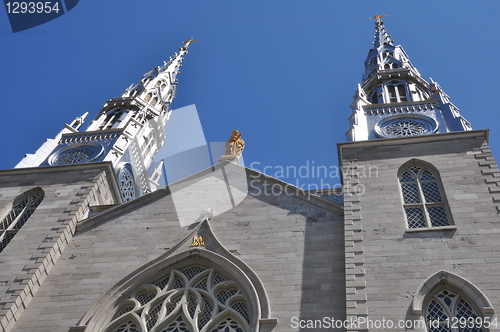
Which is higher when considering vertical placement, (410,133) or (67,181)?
(410,133)

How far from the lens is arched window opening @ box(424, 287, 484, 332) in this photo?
40.0 feet

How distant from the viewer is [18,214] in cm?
1862

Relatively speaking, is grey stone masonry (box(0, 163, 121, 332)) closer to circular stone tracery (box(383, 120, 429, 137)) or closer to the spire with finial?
circular stone tracery (box(383, 120, 429, 137))

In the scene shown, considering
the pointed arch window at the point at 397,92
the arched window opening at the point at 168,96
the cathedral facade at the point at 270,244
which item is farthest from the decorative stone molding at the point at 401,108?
the arched window opening at the point at 168,96

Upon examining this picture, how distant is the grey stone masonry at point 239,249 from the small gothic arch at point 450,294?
1787 millimetres

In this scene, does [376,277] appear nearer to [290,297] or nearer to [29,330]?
[290,297]

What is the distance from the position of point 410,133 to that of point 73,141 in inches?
511

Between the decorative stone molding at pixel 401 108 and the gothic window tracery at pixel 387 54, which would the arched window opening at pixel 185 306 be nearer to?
the decorative stone molding at pixel 401 108

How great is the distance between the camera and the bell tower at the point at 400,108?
20078 mm

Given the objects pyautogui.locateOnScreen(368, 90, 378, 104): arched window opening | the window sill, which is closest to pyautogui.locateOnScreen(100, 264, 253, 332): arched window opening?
the window sill

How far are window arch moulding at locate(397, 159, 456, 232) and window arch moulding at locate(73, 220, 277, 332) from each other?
4.25 meters

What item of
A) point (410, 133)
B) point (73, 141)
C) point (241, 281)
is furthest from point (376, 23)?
point (241, 281)

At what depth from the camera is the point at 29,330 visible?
14180mm

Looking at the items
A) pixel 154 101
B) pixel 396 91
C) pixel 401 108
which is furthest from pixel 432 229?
pixel 154 101
